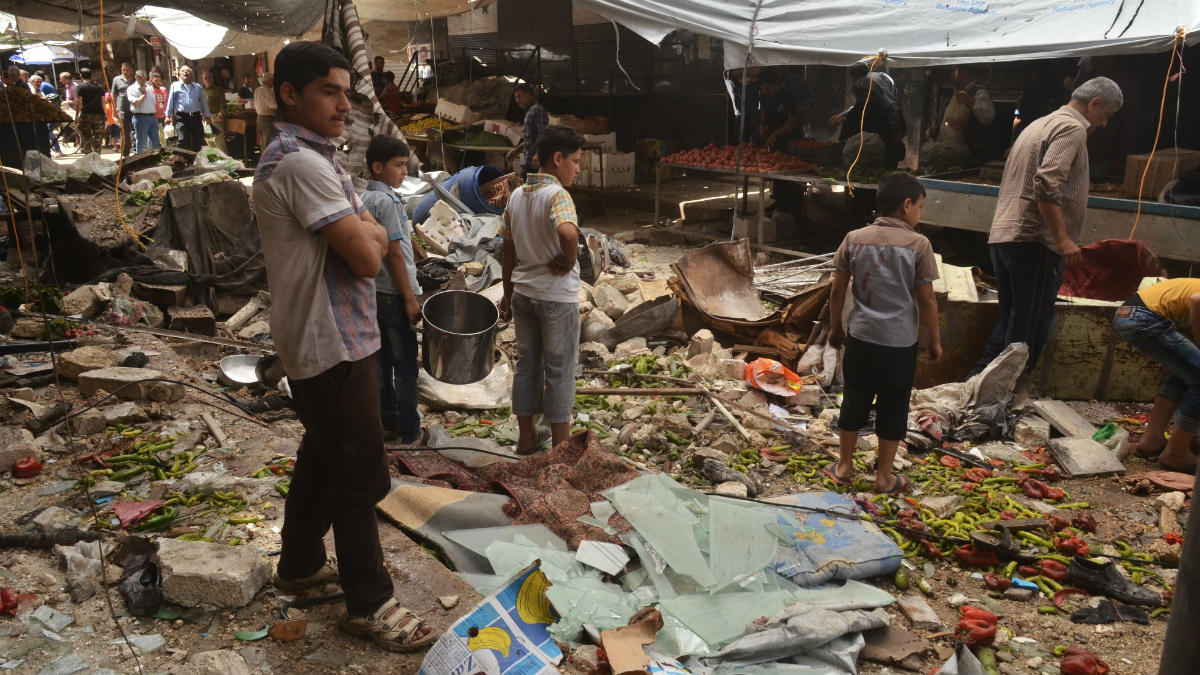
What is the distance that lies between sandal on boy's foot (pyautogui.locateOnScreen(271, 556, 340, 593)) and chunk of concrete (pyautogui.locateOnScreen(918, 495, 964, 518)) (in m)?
3.12

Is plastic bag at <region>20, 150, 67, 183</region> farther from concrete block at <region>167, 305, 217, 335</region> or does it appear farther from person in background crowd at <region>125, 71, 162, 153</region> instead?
person in background crowd at <region>125, 71, 162, 153</region>

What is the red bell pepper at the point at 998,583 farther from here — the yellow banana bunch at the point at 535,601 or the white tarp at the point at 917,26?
the white tarp at the point at 917,26

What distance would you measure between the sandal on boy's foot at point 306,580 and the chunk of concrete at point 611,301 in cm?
480

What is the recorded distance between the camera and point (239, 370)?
636 cm

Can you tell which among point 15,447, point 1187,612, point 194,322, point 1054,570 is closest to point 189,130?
point 194,322

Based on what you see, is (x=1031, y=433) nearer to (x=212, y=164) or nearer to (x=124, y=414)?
(x=124, y=414)

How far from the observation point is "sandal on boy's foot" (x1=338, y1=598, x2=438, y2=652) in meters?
2.96

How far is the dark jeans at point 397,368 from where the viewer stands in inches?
193

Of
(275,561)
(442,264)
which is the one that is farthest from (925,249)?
(442,264)

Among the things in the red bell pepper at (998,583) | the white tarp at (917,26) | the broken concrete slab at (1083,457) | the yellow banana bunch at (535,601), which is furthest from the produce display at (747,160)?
the yellow banana bunch at (535,601)

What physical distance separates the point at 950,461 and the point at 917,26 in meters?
4.96

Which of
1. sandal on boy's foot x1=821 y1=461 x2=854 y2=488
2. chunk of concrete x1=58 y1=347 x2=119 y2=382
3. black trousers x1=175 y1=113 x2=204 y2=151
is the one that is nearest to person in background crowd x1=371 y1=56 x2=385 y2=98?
black trousers x1=175 y1=113 x2=204 y2=151

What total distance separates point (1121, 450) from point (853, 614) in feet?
10.2

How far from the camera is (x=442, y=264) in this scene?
27.5 ft
